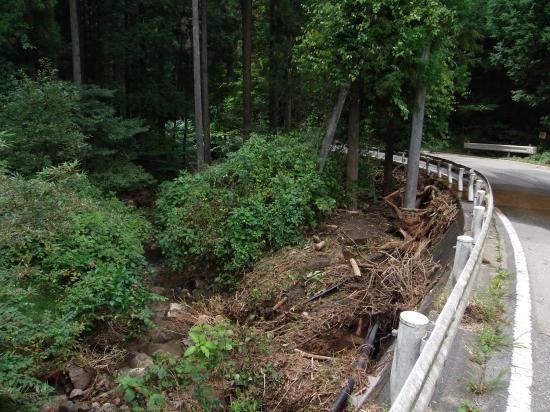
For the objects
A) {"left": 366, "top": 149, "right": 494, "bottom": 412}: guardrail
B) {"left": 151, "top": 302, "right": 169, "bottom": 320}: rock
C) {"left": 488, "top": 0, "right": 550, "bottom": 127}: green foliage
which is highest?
{"left": 488, "top": 0, "right": 550, "bottom": 127}: green foliage

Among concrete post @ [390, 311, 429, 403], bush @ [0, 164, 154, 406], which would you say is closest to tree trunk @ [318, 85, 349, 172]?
bush @ [0, 164, 154, 406]

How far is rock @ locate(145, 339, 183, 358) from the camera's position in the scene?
336 inches

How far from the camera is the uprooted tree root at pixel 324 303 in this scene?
630 cm

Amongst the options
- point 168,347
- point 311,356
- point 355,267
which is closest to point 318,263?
point 355,267

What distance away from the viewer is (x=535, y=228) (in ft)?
32.2

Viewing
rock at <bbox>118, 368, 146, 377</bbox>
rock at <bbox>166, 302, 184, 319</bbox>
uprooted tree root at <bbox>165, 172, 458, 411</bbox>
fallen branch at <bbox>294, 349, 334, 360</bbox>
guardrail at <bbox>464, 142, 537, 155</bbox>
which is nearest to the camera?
uprooted tree root at <bbox>165, 172, 458, 411</bbox>

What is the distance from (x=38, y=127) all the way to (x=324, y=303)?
406 inches

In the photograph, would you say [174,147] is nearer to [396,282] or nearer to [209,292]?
[209,292]

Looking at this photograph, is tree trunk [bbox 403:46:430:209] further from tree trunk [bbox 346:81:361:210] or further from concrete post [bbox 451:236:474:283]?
→ concrete post [bbox 451:236:474:283]

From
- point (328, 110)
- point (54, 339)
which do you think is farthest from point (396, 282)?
point (328, 110)

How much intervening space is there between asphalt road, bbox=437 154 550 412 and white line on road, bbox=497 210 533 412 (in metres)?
0.05

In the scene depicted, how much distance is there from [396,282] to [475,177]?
18.6ft

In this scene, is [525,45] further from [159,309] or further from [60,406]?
[60,406]

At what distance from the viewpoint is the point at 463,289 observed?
405 centimetres
